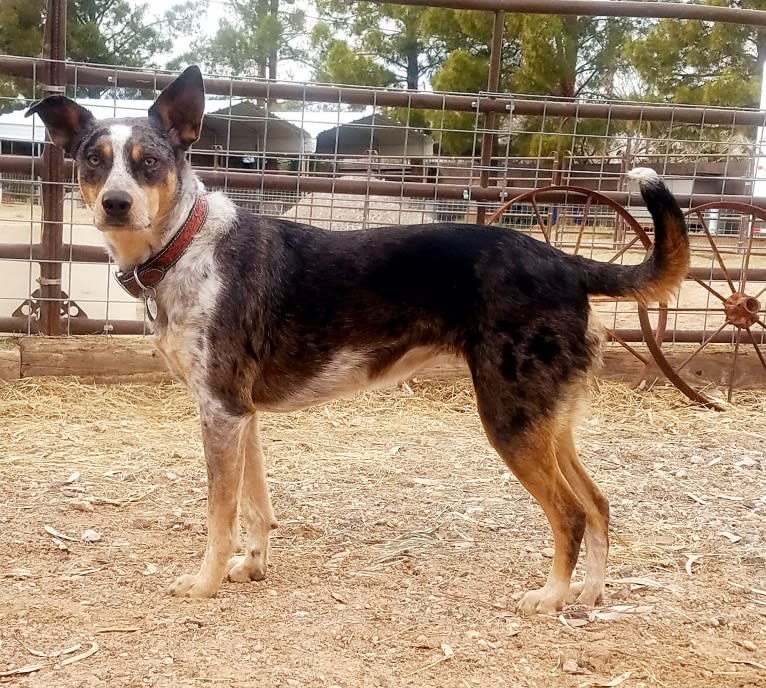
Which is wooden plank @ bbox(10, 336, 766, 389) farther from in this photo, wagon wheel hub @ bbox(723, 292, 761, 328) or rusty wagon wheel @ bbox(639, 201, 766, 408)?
wagon wheel hub @ bbox(723, 292, 761, 328)

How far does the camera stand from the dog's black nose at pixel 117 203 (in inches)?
100

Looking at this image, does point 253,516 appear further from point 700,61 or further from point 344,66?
point 700,61

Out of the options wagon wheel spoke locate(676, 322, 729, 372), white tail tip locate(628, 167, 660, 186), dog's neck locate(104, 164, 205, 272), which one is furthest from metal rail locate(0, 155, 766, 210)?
white tail tip locate(628, 167, 660, 186)

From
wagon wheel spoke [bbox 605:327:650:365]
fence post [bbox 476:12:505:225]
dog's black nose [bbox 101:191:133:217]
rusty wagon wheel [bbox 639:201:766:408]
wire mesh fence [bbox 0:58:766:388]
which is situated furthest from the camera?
fence post [bbox 476:12:505:225]

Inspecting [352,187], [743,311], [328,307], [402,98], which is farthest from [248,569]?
[743,311]

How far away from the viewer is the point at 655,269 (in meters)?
2.77

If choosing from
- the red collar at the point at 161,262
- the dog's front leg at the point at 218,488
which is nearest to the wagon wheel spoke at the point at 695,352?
the dog's front leg at the point at 218,488

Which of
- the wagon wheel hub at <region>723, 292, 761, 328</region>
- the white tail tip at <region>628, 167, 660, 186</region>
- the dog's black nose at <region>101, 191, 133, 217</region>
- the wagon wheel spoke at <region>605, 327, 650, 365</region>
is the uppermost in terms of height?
the white tail tip at <region>628, 167, 660, 186</region>

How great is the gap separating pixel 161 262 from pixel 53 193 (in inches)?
115

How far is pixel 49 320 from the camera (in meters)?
5.30

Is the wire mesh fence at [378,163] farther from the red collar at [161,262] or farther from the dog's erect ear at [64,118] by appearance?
the red collar at [161,262]

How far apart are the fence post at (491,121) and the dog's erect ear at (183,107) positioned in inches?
122

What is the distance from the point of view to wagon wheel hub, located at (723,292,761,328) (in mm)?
5457

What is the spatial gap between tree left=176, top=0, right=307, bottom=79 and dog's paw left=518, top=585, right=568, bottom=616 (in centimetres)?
547
